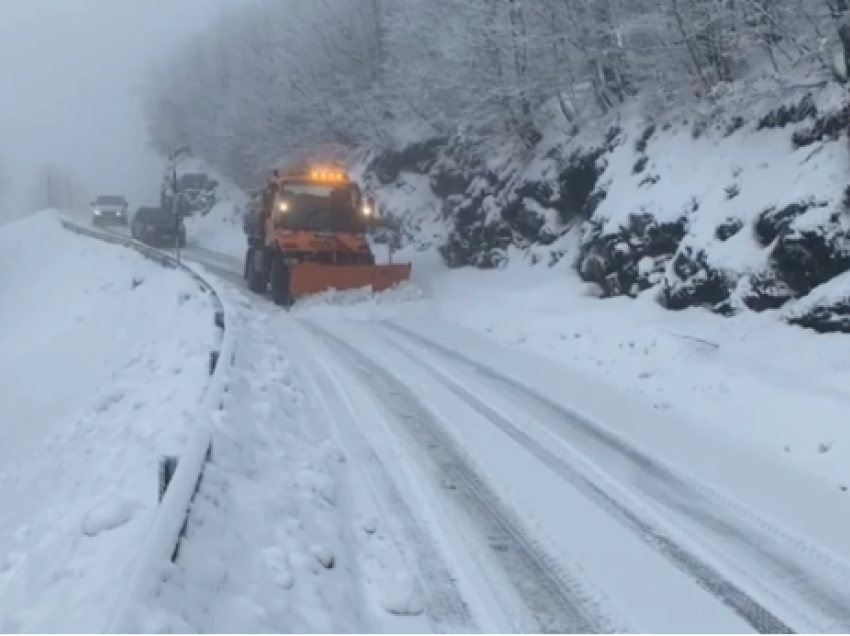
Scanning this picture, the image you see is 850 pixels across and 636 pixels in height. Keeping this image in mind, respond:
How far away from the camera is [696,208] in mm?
14367

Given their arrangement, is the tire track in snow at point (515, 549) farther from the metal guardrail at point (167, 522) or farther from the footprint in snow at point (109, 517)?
the footprint in snow at point (109, 517)

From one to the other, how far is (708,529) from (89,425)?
321 inches

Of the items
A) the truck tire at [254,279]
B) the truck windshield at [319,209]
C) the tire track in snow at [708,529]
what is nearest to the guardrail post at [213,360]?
the tire track in snow at [708,529]

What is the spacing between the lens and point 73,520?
673cm

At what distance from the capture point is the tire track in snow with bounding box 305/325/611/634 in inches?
198

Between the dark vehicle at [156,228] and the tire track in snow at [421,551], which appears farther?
the dark vehicle at [156,228]

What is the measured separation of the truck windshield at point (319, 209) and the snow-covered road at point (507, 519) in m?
9.49

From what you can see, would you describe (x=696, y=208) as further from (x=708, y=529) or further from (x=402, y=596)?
(x=402, y=596)

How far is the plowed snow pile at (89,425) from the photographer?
518 centimetres

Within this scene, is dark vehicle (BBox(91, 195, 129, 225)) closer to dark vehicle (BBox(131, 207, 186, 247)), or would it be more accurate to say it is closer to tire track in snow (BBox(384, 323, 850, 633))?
dark vehicle (BBox(131, 207, 186, 247))

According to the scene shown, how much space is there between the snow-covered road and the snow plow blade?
8144 mm

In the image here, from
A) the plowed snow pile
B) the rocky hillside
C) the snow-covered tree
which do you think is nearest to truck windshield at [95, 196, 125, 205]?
the snow-covered tree

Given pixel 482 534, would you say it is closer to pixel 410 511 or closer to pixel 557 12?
pixel 410 511

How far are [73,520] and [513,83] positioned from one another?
58.8 ft
